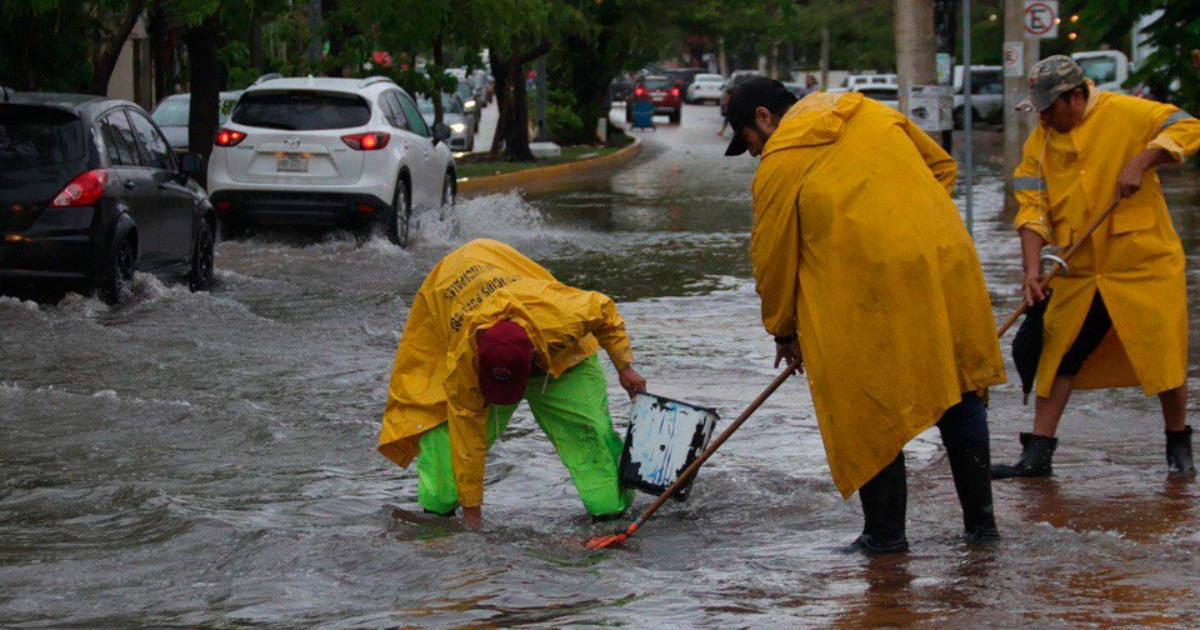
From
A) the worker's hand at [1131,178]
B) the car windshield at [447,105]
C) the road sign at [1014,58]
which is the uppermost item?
the road sign at [1014,58]

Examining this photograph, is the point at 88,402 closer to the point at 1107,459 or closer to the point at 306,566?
the point at 306,566

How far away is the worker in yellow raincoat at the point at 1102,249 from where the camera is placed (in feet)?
22.0

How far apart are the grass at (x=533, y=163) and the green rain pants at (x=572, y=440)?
21.8m

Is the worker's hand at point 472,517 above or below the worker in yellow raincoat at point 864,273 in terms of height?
below

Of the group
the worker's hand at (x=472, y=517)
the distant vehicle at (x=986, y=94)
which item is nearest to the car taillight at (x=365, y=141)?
the worker's hand at (x=472, y=517)

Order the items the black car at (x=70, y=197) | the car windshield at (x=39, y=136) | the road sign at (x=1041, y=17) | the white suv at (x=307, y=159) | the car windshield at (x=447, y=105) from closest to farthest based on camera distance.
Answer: the black car at (x=70, y=197) → the car windshield at (x=39, y=136) → the white suv at (x=307, y=159) → the road sign at (x=1041, y=17) → the car windshield at (x=447, y=105)

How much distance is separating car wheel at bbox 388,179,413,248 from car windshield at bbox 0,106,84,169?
5.16 m

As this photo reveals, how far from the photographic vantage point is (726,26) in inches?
3027

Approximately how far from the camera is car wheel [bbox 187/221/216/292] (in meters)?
13.5

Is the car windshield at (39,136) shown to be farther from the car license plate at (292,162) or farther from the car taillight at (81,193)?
the car license plate at (292,162)

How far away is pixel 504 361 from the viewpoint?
5664 mm

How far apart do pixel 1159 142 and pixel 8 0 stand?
12355 mm

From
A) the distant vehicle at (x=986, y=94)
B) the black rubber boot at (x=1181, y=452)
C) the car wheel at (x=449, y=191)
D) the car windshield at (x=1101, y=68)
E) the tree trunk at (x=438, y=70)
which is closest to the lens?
the black rubber boot at (x=1181, y=452)

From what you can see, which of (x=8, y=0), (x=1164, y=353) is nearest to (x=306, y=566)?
(x=1164, y=353)
